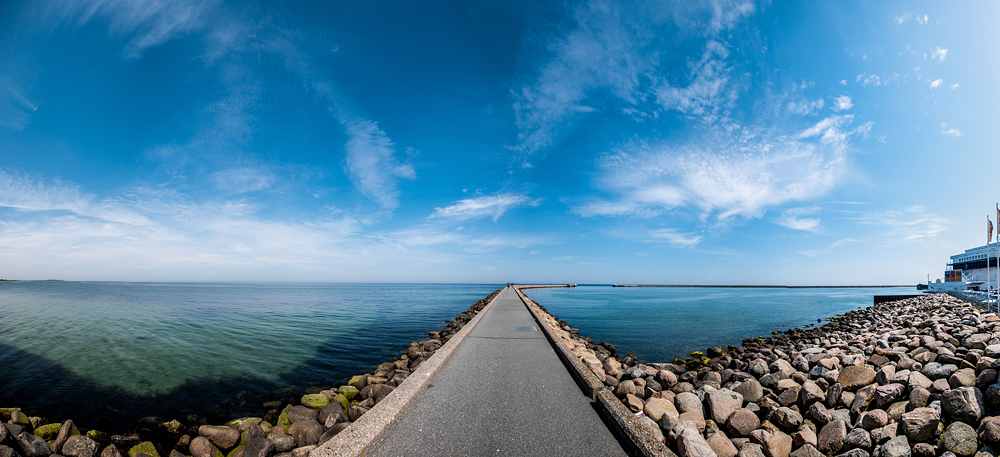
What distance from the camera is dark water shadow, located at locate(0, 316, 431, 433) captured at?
23.0 ft

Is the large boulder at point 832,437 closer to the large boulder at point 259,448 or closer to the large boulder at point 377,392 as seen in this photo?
the large boulder at point 377,392

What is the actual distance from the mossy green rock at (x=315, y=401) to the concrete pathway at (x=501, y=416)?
1784mm

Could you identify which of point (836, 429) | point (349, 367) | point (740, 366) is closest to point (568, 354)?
point (740, 366)

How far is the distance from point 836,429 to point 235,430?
288 inches

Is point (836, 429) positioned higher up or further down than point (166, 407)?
higher up

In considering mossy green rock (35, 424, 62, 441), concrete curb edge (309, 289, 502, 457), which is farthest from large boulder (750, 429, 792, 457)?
mossy green rock (35, 424, 62, 441)

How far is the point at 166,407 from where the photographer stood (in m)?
7.40

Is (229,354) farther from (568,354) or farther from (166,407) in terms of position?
(568,354)

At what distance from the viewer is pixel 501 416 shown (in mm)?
4621

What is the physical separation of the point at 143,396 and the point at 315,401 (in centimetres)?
503

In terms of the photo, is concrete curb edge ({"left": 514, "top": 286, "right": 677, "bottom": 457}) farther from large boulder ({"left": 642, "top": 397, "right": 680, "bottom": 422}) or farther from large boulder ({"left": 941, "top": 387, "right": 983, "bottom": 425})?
large boulder ({"left": 941, "top": 387, "right": 983, "bottom": 425})

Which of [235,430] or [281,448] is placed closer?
[281,448]

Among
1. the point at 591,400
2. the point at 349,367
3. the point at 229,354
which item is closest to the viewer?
the point at 591,400

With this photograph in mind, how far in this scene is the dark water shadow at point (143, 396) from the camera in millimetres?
7023
